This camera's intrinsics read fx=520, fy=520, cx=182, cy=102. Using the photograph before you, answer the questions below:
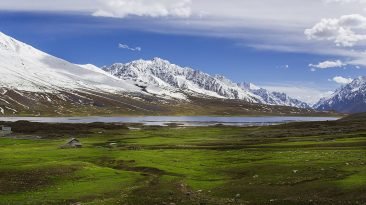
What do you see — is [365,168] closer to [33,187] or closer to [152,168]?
[152,168]

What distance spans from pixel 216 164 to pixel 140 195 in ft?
85.6

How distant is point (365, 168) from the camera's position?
58.0m

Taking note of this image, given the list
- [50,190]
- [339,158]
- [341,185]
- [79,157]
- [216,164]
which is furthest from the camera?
[79,157]

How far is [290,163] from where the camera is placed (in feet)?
221

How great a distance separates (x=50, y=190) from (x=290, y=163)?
30691mm

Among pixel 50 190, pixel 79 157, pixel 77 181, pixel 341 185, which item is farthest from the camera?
pixel 79 157

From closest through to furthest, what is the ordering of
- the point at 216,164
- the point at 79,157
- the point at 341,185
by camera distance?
the point at 341,185 → the point at 216,164 → the point at 79,157

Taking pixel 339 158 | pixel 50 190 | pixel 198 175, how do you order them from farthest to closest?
pixel 339 158, pixel 198 175, pixel 50 190

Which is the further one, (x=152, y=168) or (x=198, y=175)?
(x=152, y=168)

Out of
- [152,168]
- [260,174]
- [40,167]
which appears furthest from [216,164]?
[40,167]

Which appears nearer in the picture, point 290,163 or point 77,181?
point 77,181

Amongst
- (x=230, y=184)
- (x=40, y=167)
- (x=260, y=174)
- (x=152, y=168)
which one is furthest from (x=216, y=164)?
(x=40, y=167)

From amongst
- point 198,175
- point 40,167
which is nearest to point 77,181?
point 40,167

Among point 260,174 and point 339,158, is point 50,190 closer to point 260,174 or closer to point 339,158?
point 260,174
